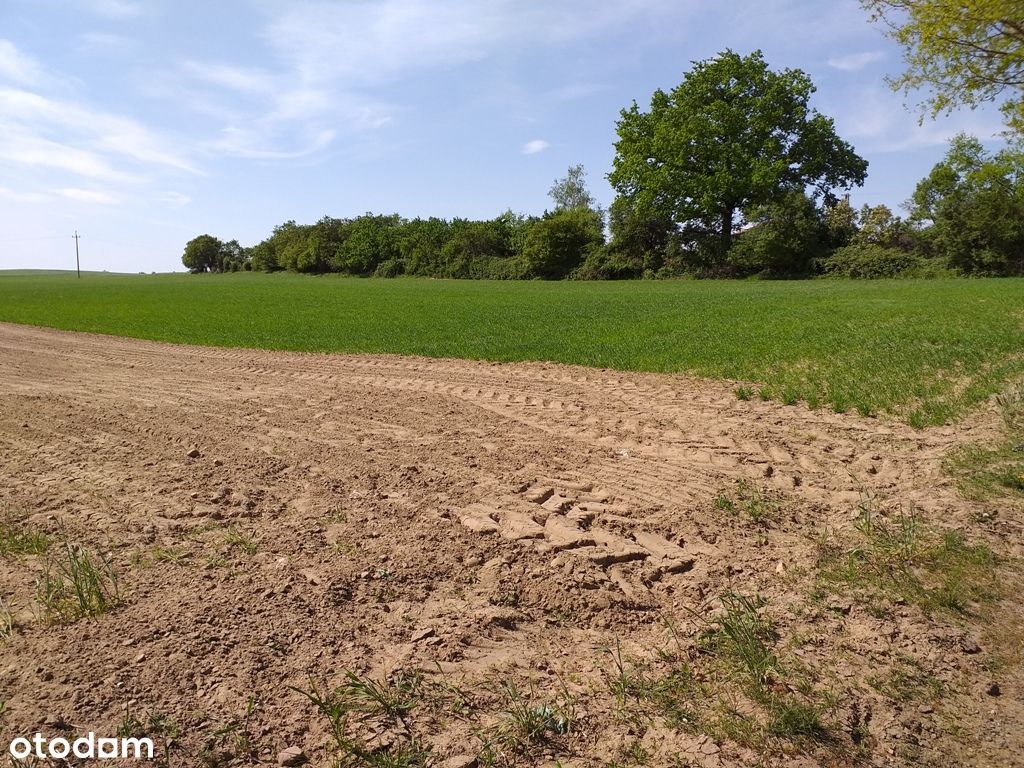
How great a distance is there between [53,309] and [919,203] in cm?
7210

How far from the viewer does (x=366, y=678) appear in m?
3.22

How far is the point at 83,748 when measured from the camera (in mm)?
2727

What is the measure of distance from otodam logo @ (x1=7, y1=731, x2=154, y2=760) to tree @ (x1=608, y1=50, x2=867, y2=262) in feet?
177

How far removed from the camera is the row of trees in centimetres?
4353

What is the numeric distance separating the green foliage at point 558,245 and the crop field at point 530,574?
179 feet

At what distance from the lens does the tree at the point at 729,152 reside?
51.2 metres

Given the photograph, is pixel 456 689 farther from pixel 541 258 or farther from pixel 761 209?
pixel 541 258

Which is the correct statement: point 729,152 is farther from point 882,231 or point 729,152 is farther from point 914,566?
point 914,566

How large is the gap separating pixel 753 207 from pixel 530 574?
176ft

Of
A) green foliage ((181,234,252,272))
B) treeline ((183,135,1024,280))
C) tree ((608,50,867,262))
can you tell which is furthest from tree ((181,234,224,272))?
tree ((608,50,867,262))

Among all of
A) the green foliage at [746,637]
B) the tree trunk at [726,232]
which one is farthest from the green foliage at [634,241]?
the green foliage at [746,637]

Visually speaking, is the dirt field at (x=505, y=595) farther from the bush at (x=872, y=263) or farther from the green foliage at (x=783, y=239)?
the green foliage at (x=783, y=239)

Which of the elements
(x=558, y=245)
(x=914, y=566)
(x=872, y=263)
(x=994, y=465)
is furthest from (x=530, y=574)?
(x=558, y=245)

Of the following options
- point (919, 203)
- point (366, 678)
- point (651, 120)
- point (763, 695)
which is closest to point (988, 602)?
point (763, 695)
